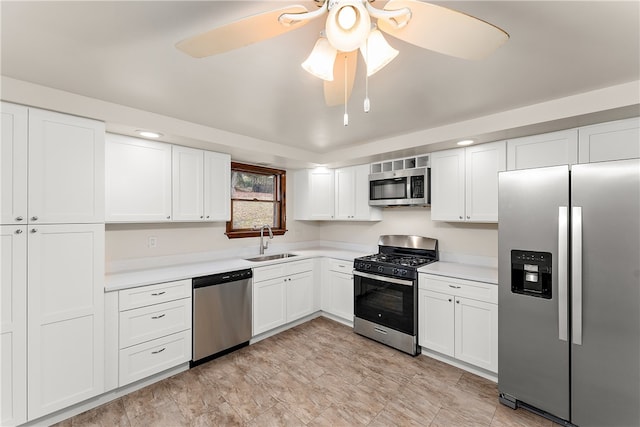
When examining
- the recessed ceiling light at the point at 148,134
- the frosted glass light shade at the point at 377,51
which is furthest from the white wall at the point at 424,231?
the recessed ceiling light at the point at 148,134

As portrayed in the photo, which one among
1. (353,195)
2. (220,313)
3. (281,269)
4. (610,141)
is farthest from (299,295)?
(610,141)

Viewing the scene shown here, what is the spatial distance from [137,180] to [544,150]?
370cm

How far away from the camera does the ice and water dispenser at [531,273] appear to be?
2023 millimetres

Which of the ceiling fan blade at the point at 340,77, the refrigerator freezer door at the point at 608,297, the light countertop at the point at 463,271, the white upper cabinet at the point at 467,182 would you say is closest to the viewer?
the ceiling fan blade at the point at 340,77

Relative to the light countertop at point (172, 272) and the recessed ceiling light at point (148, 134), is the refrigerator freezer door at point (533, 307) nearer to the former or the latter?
the light countertop at point (172, 272)

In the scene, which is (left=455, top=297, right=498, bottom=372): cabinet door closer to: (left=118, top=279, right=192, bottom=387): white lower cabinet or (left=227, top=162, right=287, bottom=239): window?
(left=118, top=279, right=192, bottom=387): white lower cabinet

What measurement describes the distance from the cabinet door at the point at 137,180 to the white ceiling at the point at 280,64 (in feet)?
1.59

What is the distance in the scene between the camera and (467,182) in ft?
9.55

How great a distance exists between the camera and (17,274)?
73.2 inches

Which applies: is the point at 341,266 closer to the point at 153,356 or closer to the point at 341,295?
the point at 341,295

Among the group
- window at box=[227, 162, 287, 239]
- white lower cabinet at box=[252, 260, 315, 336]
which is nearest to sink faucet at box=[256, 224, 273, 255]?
window at box=[227, 162, 287, 239]

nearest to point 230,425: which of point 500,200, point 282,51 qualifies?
point 282,51

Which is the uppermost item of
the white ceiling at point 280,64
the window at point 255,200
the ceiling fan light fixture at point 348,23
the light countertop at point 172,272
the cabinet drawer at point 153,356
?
the white ceiling at point 280,64

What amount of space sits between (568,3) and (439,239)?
2.66 meters
